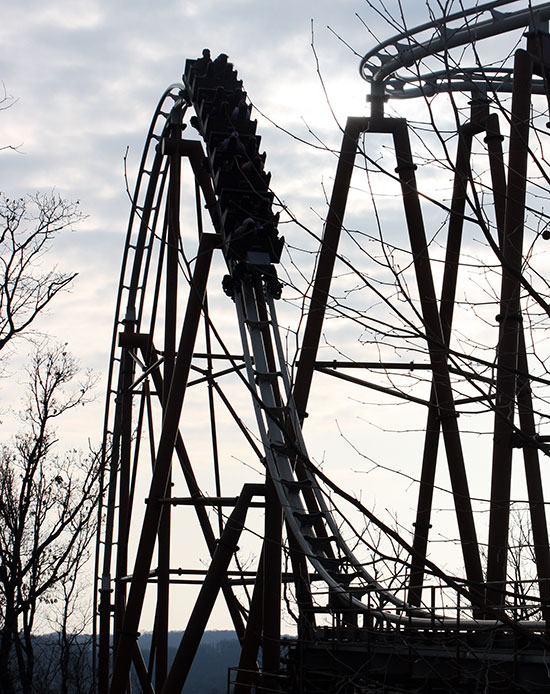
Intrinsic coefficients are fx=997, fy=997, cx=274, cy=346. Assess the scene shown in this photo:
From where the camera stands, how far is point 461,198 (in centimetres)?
959

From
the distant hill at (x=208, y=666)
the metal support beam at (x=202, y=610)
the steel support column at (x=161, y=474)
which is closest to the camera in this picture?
the metal support beam at (x=202, y=610)

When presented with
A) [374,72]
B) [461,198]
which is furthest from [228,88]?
[461,198]

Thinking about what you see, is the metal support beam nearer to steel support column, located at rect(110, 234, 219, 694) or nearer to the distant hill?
steel support column, located at rect(110, 234, 219, 694)

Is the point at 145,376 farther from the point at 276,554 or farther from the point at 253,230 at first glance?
the point at 276,554

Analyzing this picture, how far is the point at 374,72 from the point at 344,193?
128cm

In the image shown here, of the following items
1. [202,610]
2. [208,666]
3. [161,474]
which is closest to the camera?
[202,610]

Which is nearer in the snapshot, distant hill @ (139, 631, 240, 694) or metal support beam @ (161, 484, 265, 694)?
metal support beam @ (161, 484, 265, 694)

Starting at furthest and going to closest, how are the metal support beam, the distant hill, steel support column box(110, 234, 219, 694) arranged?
the distant hill → steel support column box(110, 234, 219, 694) → the metal support beam

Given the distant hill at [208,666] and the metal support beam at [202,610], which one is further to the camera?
the distant hill at [208,666]

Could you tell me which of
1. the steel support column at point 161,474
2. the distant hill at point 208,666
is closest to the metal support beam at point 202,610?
the steel support column at point 161,474

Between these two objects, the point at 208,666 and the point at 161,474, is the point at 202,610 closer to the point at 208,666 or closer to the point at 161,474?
the point at 161,474

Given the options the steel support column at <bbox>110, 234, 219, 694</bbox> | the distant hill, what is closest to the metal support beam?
the steel support column at <bbox>110, 234, 219, 694</bbox>

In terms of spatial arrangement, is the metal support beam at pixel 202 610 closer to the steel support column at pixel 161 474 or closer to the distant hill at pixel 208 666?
the steel support column at pixel 161 474

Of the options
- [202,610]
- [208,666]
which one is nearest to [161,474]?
[202,610]
